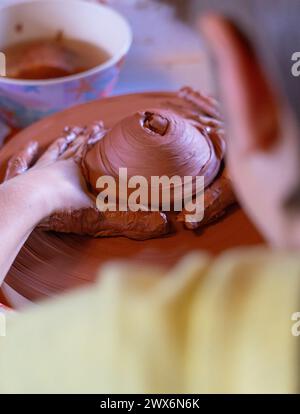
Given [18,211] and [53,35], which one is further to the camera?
[53,35]

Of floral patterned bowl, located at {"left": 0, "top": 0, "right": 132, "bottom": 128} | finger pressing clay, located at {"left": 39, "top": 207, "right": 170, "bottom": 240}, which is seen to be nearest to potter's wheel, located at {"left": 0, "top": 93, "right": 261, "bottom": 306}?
finger pressing clay, located at {"left": 39, "top": 207, "right": 170, "bottom": 240}

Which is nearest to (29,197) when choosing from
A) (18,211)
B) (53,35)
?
(18,211)

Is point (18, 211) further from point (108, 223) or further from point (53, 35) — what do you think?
point (53, 35)

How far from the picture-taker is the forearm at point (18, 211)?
24.3 inches

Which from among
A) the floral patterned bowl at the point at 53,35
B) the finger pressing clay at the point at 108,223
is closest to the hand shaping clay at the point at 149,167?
the finger pressing clay at the point at 108,223

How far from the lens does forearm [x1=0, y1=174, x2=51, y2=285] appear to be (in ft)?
2.02

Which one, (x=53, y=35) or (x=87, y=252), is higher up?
(x=53, y=35)

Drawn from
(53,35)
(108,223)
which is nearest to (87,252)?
(108,223)

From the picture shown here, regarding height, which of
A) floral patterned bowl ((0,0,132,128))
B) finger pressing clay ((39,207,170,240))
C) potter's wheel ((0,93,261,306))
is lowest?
potter's wheel ((0,93,261,306))

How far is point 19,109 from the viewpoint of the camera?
993 mm

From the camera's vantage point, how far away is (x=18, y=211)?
63 cm

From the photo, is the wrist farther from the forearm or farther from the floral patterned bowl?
the floral patterned bowl

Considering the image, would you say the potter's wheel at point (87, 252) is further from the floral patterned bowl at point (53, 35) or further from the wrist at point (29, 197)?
the floral patterned bowl at point (53, 35)

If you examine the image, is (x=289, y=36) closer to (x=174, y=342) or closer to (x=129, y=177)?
(x=174, y=342)
